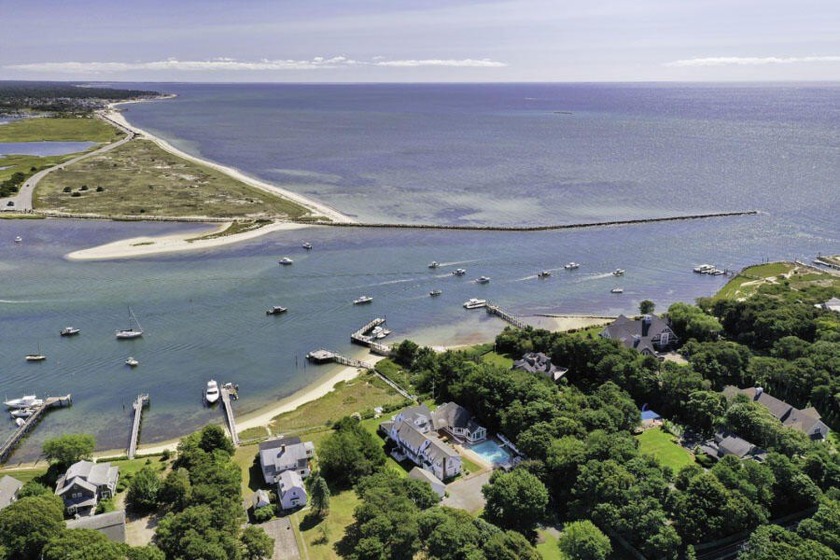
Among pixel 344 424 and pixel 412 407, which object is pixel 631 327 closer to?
pixel 412 407

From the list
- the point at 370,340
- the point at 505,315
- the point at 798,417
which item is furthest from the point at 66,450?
the point at 798,417

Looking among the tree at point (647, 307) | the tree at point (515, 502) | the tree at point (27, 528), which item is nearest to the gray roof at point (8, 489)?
the tree at point (27, 528)

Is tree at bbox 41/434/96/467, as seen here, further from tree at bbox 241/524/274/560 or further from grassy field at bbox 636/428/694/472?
grassy field at bbox 636/428/694/472

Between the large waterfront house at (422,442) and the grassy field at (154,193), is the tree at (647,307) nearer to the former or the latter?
the large waterfront house at (422,442)

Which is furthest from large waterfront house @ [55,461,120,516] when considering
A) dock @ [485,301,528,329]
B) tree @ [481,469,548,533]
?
dock @ [485,301,528,329]

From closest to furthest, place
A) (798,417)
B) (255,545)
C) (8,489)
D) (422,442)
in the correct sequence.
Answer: (255,545) → (8,489) → (422,442) → (798,417)

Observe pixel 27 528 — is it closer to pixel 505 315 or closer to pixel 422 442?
pixel 422 442
